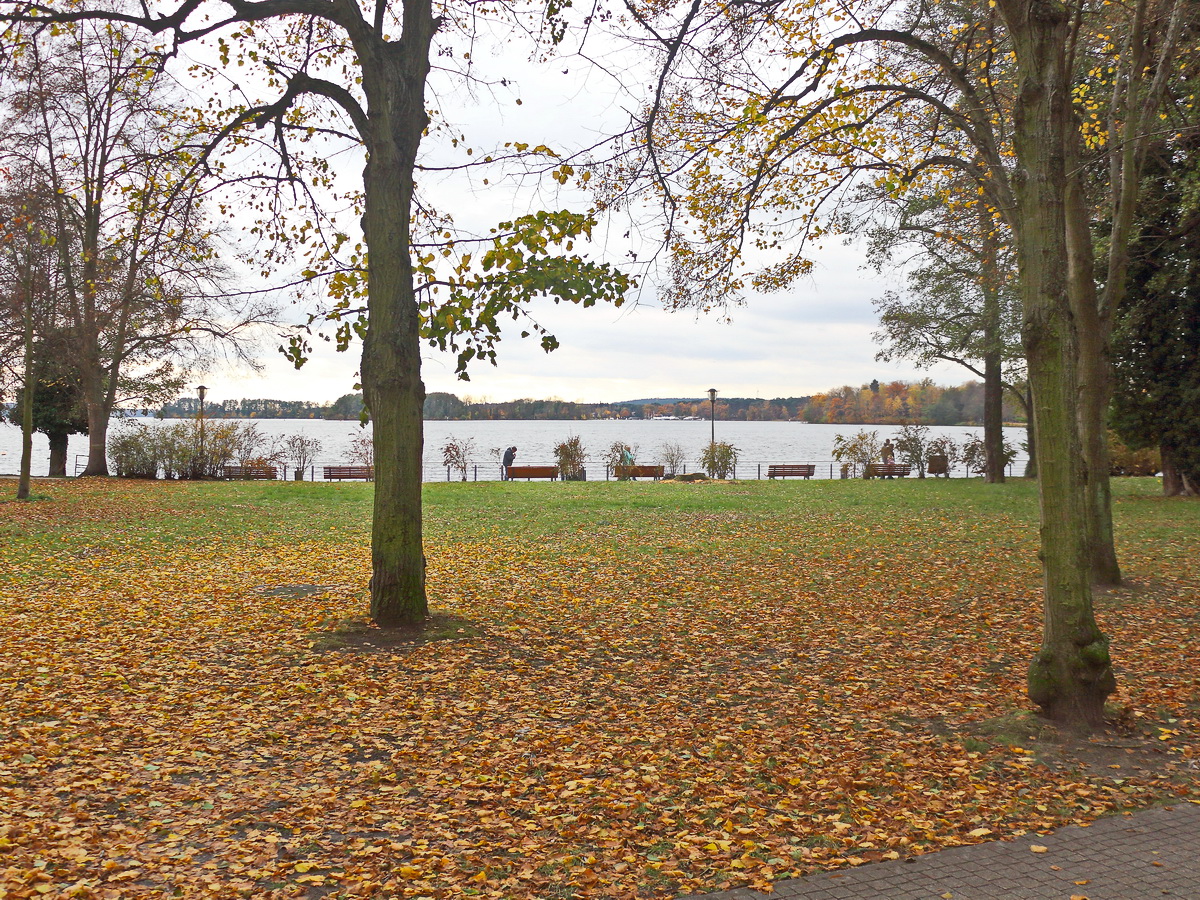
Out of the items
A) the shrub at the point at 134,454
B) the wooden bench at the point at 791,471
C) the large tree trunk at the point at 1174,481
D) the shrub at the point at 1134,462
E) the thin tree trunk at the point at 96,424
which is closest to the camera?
the large tree trunk at the point at 1174,481

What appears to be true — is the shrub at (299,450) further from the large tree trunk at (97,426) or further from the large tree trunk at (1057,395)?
the large tree trunk at (1057,395)

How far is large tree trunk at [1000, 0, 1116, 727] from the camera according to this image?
16.5 ft

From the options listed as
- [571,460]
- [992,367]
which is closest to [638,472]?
[571,460]

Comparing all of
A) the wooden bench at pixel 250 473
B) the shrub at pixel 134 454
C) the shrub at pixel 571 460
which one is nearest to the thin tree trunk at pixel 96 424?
the shrub at pixel 134 454

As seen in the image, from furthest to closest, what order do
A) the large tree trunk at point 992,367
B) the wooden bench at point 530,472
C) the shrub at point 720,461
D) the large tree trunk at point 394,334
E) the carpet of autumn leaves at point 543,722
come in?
the shrub at point 720,461, the wooden bench at point 530,472, the large tree trunk at point 992,367, the large tree trunk at point 394,334, the carpet of autumn leaves at point 543,722

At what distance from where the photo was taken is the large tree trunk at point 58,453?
28478 mm

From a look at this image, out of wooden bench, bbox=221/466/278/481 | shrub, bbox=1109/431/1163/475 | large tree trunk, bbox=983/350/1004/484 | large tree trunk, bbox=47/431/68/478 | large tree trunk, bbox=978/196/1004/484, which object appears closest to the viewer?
large tree trunk, bbox=978/196/1004/484

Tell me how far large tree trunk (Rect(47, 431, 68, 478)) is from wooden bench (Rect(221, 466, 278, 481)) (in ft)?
19.9

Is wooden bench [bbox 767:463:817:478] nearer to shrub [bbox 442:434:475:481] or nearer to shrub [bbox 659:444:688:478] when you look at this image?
shrub [bbox 659:444:688:478]

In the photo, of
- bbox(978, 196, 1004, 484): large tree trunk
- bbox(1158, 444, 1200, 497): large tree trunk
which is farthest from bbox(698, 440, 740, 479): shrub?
bbox(1158, 444, 1200, 497): large tree trunk

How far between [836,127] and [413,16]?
513cm

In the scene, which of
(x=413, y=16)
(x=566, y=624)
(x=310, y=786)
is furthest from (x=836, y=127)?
(x=310, y=786)

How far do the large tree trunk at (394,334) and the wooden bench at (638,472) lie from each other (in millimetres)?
26029

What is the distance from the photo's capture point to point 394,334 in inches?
280
